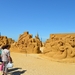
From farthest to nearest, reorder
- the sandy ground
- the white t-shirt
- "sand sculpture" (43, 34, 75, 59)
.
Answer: "sand sculpture" (43, 34, 75, 59) → the sandy ground → the white t-shirt

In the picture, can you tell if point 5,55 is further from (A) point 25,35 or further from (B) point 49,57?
(A) point 25,35

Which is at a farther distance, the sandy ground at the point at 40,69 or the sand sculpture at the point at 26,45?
the sand sculpture at the point at 26,45

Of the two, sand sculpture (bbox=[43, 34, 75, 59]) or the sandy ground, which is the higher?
sand sculpture (bbox=[43, 34, 75, 59])

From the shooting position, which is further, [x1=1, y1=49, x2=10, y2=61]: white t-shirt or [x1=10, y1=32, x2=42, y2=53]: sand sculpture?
[x1=10, y1=32, x2=42, y2=53]: sand sculpture

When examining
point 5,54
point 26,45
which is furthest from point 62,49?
point 26,45

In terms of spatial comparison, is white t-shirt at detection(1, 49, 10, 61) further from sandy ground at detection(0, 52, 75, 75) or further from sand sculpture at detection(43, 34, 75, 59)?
sand sculpture at detection(43, 34, 75, 59)

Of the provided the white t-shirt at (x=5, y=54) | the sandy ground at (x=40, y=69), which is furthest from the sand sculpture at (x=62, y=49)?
the white t-shirt at (x=5, y=54)

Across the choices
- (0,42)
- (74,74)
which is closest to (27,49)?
(0,42)

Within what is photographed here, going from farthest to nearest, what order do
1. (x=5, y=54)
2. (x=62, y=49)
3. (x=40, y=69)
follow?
(x=62, y=49)
(x=40, y=69)
(x=5, y=54)

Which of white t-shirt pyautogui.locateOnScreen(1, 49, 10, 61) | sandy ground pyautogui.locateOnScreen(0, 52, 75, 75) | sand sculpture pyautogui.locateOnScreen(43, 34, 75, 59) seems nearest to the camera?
white t-shirt pyautogui.locateOnScreen(1, 49, 10, 61)

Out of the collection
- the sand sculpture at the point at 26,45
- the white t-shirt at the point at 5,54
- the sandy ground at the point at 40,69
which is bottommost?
the sandy ground at the point at 40,69

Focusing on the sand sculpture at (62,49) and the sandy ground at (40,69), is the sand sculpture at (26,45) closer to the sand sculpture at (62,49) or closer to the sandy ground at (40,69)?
the sand sculpture at (62,49)

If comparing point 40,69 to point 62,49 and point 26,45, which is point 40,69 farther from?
point 26,45

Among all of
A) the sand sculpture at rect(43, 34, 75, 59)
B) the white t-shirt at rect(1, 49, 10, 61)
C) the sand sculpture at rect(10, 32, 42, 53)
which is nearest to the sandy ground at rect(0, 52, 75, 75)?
the white t-shirt at rect(1, 49, 10, 61)
